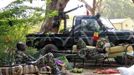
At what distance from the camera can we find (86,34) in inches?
642

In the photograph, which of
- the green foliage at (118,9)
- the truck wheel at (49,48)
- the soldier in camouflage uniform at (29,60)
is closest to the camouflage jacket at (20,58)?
the soldier in camouflage uniform at (29,60)

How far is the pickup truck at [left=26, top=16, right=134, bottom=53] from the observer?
1611 cm

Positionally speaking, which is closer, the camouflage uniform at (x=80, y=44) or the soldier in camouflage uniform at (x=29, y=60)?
the soldier in camouflage uniform at (x=29, y=60)

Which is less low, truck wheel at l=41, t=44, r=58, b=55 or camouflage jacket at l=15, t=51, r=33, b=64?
truck wheel at l=41, t=44, r=58, b=55

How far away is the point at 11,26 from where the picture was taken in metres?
7.14

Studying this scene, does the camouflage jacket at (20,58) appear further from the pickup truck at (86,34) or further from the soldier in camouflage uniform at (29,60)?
the pickup truck at (86,34)

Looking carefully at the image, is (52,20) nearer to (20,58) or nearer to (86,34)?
(86,34)

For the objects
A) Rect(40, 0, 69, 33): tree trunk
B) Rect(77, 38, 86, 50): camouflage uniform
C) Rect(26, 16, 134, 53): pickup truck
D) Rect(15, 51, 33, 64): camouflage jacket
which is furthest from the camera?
Rect(40, 0, 69, 33): tree trunk

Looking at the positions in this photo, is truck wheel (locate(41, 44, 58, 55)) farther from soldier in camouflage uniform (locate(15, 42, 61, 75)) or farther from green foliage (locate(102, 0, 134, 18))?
green foliage (locate(102, 0, 134, 18))

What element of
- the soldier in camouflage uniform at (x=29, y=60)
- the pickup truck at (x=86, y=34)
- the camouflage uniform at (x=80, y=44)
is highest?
the pickup truck at (x=86, y=34)

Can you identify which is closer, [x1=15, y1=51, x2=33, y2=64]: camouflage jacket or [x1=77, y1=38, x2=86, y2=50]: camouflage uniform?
[x1=15, y1=51, x2=33, y2=64]: camouflage jacket

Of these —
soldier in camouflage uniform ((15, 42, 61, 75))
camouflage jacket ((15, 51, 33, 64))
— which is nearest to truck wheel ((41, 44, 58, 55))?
soldier in camouflage uniform ((15, 42, 61, 75))

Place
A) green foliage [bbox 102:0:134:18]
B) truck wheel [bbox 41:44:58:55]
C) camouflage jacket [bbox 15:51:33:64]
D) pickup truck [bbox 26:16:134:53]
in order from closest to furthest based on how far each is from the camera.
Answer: camouflage jacket [bbox 15:51:33:64]
pickup truck [bbox 26:16:134:53]
truck wheel [bbox 41:44:58:55]
green foliage [bbox 102:0:134:18]

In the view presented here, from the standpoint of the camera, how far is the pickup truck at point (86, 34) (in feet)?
52.9
